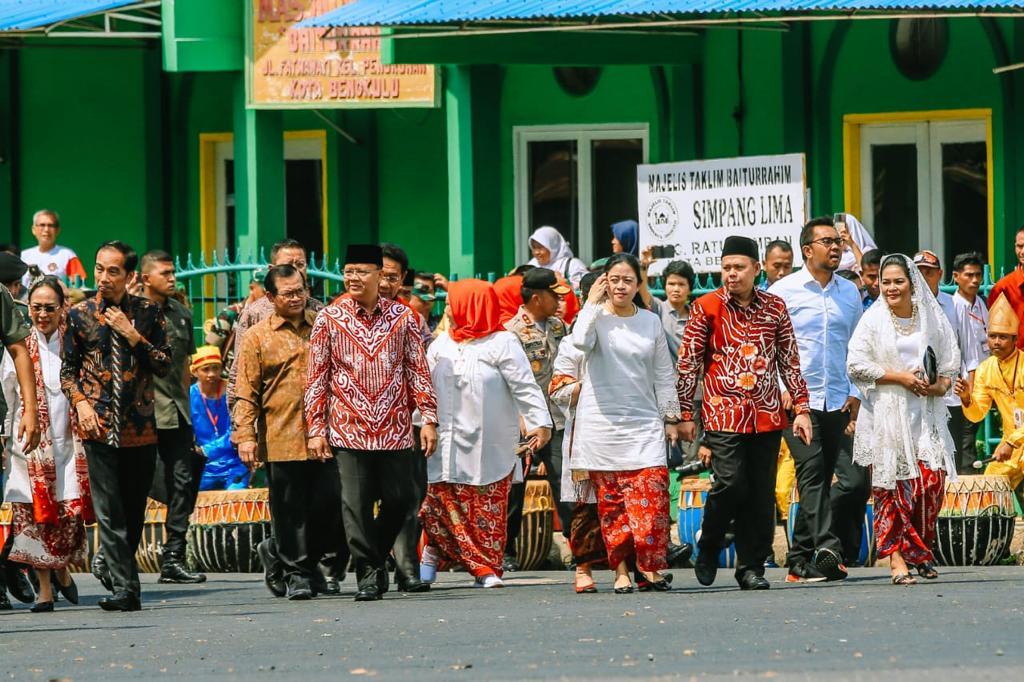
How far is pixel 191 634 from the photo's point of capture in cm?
1091

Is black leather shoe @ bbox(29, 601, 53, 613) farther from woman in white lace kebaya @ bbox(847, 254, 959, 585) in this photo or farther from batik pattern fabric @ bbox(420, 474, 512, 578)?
woman in white lace kebaya @ bbox(847, 254, 959, 585)

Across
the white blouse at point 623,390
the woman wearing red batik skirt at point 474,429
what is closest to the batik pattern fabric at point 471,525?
the woman wearing red batik skirt at point 474,429

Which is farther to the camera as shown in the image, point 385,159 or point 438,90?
point 385,159

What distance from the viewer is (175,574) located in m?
14.5

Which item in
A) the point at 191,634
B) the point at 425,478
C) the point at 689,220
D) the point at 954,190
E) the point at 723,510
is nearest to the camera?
the point at 191,634

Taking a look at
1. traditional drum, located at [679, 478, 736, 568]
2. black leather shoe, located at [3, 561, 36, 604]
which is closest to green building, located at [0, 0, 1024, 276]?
traditional drum, located at [679, 478, 736, 568]

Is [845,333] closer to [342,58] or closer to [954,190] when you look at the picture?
[954,190]

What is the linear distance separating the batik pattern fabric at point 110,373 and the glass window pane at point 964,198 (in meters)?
8.91

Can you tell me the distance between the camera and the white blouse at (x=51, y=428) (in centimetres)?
1262

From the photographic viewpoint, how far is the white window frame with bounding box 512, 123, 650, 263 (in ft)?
70.8

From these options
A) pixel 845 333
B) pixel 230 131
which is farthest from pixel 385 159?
Result: pixel 845 333

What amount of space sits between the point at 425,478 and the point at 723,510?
2291mm

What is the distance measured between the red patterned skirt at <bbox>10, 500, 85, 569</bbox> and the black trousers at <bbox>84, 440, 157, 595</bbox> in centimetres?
37

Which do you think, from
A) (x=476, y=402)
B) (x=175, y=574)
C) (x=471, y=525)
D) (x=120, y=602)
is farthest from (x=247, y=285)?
(x=120, y=602)
